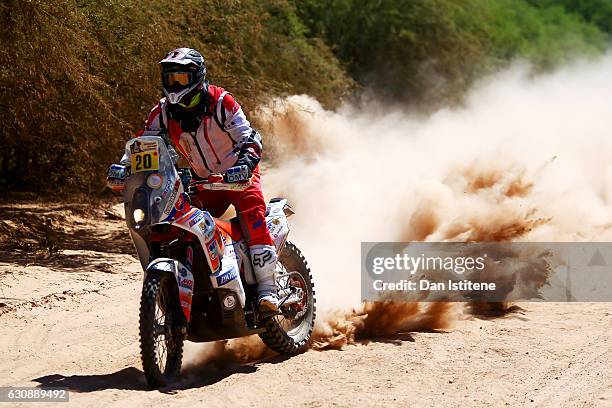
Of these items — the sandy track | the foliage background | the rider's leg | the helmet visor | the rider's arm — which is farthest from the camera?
the foliage background

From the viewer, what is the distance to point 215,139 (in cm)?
714

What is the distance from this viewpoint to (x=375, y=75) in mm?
25406

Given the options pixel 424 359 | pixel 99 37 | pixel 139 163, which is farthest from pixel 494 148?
pixel 139 163

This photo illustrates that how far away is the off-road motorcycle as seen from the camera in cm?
631

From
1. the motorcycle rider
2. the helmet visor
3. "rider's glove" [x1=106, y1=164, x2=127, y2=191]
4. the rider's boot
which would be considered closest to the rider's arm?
the motorcycle rider

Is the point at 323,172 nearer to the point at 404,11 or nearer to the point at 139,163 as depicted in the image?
the point at 139,163

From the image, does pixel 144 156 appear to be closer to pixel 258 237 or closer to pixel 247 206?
pixel 247 206

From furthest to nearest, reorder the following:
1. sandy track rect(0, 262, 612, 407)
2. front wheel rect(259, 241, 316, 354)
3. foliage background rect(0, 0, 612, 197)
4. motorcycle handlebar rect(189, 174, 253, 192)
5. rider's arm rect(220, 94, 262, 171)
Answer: foliage background rect(0, 0, 612, 197)
front wheel rect(259, 241, 316, 354)
rider's arm rect(220, 94, 262, 171)
motorcycle handlebar rect(189, 174, 253, 192)
sandy track rect(0, 262, 612, 407)

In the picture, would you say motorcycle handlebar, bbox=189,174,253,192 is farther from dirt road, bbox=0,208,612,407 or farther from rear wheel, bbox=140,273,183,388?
dirt road, bbox=0,208,612,407

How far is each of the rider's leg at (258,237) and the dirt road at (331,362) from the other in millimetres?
565

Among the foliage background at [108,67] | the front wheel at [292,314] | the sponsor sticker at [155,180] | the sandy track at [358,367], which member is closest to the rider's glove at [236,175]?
the sponsor sticker at [155,180]

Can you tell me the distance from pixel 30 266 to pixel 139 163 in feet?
15.3

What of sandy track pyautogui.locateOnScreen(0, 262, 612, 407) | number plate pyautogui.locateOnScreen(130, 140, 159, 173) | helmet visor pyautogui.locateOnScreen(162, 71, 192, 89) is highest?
helmet visor pyautogui.locateOnScreen(162, 71, 192, 89)

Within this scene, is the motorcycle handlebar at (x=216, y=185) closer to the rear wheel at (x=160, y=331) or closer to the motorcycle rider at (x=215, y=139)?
the motorcycle rider at (x=215, y=139)
